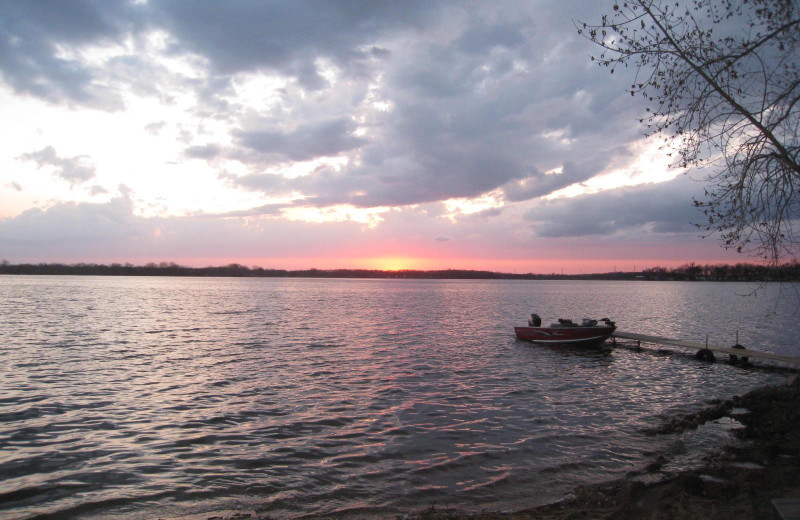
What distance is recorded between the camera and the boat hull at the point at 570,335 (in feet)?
107

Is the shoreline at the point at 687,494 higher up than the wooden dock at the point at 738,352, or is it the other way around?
the shoreline at the point at 687,494

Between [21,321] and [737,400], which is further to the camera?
[21,321]

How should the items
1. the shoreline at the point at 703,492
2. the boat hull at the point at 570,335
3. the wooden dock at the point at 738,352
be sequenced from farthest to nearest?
1. the boat hull at the point at 570,335
2. the wooden dock at the point at 738,352
3. the shoreline at the point at 703,492

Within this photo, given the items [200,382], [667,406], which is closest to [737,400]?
[667,406]

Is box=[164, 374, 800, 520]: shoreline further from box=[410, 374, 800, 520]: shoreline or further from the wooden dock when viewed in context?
the wooden dock

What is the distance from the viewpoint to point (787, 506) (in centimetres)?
554

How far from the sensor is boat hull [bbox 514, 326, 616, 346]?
107ft

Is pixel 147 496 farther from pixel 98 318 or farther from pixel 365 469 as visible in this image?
pixel 98 318

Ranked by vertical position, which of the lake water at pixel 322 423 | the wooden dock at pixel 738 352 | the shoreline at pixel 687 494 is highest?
the shoreline at pixel 687 494

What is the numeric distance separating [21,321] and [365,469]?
44315 mm

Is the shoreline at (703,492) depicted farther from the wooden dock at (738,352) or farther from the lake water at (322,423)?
the wooden dock at (738,352)

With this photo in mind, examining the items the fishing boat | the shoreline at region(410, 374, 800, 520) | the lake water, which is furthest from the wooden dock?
the shoreline at region(410, 374, 800, 520)

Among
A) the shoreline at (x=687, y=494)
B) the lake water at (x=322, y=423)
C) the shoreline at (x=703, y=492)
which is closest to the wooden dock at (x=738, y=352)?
the lake water at (x=322, y=423)

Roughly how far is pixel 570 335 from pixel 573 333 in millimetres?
329
